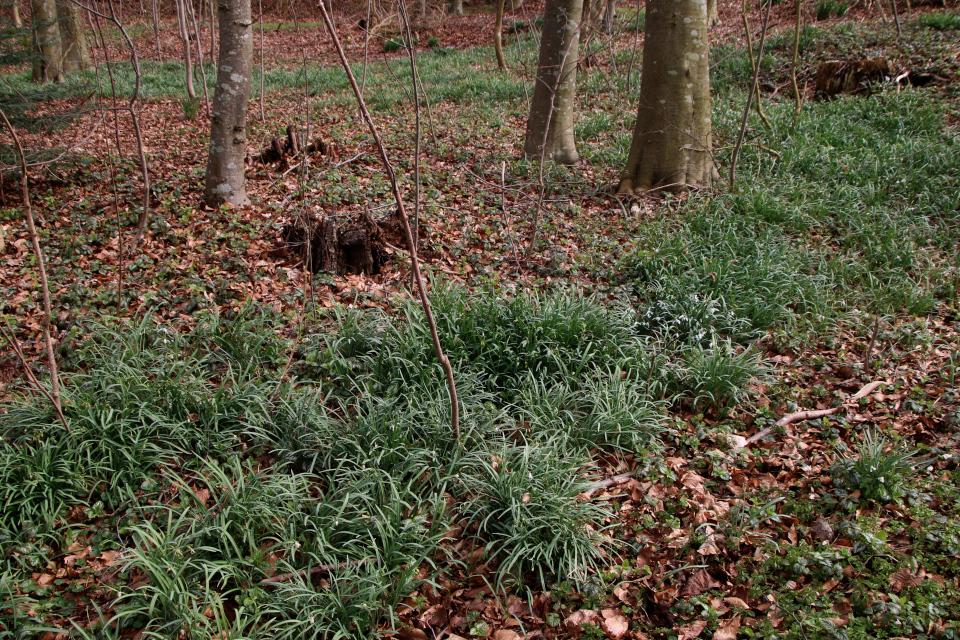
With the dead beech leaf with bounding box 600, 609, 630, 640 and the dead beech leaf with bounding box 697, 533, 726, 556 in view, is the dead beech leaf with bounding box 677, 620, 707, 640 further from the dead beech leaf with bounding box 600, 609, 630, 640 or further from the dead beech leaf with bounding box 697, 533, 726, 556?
the dead beech leaf with bounding box 697, 533, 726, 556

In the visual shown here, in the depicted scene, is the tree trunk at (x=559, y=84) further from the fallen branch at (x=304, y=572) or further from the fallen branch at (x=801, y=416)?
the fallen branch at (x=304, y=572)

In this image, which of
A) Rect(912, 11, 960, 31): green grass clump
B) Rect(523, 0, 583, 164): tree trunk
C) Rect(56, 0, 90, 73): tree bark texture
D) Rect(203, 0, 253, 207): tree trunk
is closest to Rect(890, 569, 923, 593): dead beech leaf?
Rect(523, 0, 583, 164): tree trunk

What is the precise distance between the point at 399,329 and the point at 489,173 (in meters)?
3.81

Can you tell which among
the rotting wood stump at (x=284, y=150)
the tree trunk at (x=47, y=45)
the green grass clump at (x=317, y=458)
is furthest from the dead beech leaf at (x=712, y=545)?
the tree trunk at (x=47, y=45)

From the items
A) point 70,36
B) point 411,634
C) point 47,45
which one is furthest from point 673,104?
point 70,36

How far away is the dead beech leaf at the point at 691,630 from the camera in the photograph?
2285 millimetres

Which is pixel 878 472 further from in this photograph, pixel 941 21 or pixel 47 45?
pixel 47 45

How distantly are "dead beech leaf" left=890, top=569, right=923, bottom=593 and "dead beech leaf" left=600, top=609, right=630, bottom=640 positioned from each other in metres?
1.19

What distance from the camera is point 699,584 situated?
251 centimetres

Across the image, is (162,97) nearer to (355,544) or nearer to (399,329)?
(399,329)

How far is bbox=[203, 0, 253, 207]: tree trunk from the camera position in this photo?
5217 millimetres

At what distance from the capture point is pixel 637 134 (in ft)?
20.9

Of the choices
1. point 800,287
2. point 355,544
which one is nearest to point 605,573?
point 355,544

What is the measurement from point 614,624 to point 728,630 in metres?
0.48
